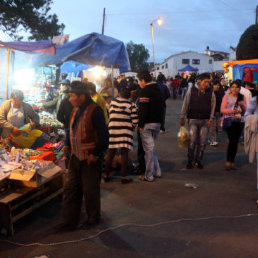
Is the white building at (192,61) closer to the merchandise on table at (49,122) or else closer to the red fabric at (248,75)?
the red fabric at (248,75)

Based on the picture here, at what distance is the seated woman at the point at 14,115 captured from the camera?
5.80 meters

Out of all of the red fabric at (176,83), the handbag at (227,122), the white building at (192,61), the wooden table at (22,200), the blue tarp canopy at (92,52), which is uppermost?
the white building at (192,61)

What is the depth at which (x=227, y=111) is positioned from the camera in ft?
21.6

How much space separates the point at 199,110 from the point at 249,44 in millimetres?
16750

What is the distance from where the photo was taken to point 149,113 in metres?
5.72

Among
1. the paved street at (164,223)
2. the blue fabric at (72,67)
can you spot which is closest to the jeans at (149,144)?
the paved street at (164,223)

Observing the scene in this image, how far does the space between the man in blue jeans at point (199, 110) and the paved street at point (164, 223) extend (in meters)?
0.85

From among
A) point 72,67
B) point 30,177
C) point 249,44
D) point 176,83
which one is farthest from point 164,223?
point 176,83

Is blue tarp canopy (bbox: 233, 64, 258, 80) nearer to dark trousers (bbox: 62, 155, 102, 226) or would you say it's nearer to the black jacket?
the black jacket

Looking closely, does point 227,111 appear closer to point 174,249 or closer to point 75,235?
point 174,249

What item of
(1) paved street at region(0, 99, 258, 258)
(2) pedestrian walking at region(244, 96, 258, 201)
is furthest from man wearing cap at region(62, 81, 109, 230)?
(2) pedestrian walking at region(244, 96, 258, 201)

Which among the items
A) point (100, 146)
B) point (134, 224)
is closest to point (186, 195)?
point (134, 224)

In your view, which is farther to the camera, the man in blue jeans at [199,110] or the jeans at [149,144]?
the man in blue jeans at [199,110]

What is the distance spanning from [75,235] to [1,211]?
98 cm
